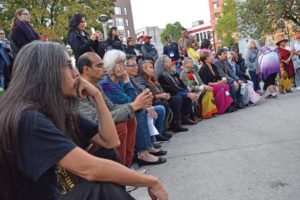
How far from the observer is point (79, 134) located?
2.51 m

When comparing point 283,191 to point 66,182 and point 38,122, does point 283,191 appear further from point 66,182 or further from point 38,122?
point 38,122

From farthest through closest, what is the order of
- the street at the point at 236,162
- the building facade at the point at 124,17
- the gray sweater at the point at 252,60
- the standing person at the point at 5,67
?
the building facade at the point at 124,17 → the gray sweater at the point at 252,60 → the standing person at the point at 5,67 → the street at the point at 236,162

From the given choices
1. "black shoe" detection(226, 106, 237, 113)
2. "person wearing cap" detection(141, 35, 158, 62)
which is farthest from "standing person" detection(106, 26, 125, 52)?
"black shoe" detection(226, 106, 237, 113)

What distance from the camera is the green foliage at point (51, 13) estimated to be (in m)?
24.2

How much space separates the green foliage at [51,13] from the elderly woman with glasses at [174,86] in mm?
16453

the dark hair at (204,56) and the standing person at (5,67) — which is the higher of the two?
the standing person at (5,67)

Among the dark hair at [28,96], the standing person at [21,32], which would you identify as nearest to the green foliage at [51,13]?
the standing person at [21,32]

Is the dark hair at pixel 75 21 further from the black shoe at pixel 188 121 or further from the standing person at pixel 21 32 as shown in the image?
the black shoe at pixel 188 121

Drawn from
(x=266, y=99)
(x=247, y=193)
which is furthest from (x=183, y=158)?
(x=266, y=99)

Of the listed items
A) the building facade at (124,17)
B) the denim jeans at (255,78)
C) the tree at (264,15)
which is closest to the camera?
the denim jeans at (255,78)

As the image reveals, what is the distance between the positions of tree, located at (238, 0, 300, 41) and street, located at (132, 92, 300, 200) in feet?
51.2

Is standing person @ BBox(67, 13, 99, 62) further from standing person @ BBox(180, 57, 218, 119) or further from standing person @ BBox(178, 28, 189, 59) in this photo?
standing person @ BBox(178, 28, 189, 59)

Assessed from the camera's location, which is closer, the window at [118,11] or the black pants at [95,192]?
the black pants at [95,192]

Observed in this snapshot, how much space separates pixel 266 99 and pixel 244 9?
48.0 feet
